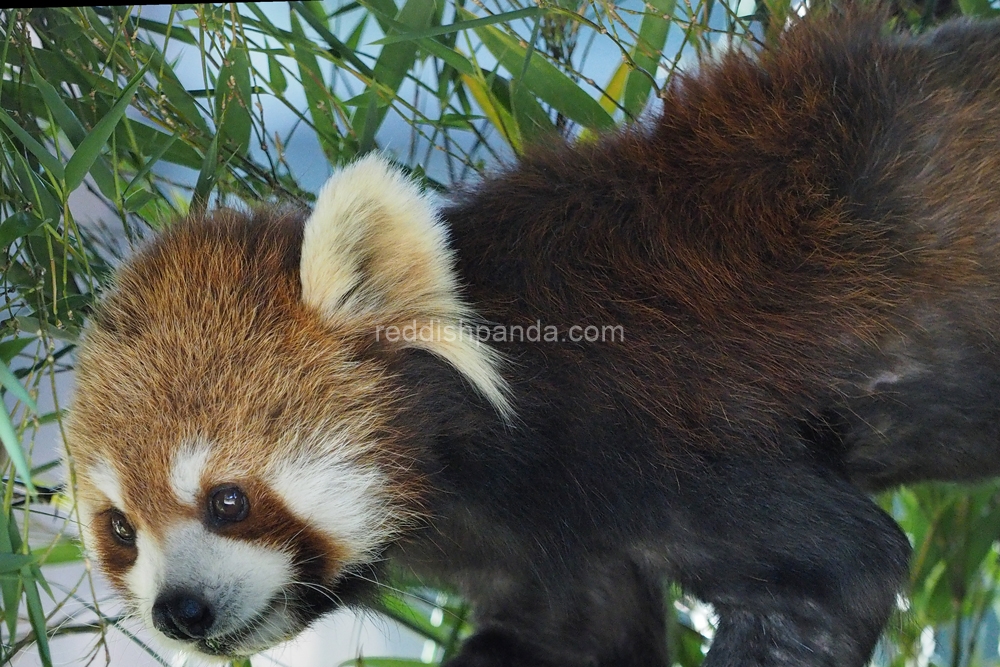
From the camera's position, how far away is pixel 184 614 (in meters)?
1.16

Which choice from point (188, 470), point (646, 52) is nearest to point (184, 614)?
point (188, 470)

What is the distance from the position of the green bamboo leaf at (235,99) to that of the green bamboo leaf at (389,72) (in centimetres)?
21

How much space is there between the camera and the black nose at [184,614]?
1162mm

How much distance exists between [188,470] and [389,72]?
835 mm

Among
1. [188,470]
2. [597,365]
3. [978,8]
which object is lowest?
[188,470]

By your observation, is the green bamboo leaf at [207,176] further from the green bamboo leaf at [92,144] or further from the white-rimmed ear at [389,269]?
the white-rimmed ear at [389,269]

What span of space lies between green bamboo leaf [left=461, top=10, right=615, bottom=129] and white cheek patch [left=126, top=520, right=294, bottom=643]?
92cm

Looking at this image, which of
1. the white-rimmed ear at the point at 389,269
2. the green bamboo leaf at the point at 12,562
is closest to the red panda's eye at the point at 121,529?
the green bamboo leaf at the point at 12,562

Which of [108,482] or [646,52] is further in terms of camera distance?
[646,52]

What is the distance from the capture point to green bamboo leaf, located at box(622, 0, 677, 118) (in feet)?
5.28

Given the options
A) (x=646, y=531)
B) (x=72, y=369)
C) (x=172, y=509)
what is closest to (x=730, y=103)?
(x=646, y=531)

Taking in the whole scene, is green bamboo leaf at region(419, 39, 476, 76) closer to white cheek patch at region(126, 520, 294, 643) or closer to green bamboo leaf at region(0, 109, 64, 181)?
green bamboo leaf at region(0, 109, 64, 181)

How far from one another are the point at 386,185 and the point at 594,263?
1.07 feet

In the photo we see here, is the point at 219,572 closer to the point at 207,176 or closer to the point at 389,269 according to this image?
the point at 389,269
